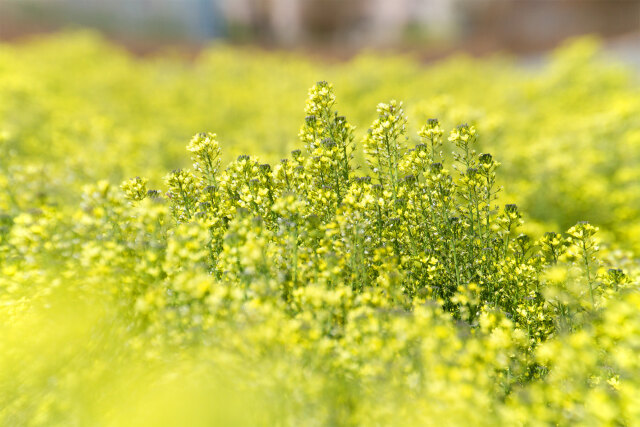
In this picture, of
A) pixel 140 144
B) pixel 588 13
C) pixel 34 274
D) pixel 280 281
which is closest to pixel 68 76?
pixel 140 144

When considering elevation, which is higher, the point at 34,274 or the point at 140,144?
the point at 140,144

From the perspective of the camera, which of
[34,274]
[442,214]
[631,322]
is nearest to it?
[631,322]

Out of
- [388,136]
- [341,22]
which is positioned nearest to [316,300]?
[388,136]

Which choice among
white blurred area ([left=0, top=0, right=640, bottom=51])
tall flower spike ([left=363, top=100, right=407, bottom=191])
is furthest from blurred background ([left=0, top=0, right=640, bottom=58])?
tall flower spike ([left=363, top=100, right=407, bottom=191])

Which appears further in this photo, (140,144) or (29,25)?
(29,25)

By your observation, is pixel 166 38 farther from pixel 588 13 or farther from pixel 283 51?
pixel 588 13

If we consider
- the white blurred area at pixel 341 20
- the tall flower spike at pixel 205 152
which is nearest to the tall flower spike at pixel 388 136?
the tall flower spike at pixel 205 152

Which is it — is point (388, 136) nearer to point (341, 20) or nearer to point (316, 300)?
point (316, 300)
